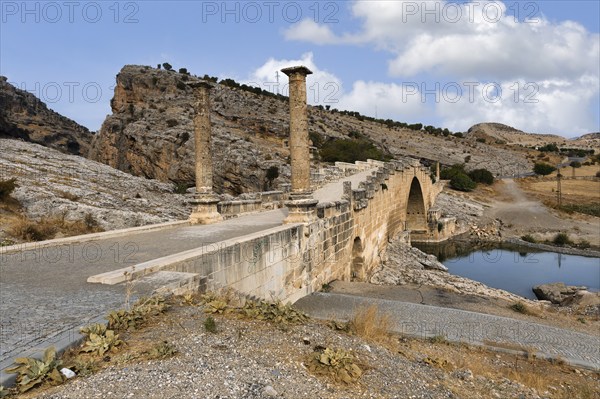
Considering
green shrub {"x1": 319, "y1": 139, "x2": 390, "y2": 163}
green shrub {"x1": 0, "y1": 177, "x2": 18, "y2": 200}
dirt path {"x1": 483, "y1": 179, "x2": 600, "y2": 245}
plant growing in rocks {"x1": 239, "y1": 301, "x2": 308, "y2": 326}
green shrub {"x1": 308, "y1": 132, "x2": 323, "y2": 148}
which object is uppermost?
green shrub {"x1": 308, "y1": 132, "x2": 323, "y2": 148}

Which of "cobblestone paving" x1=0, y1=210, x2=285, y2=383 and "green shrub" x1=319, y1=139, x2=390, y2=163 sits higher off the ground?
"green shrub" x1=319, y1=139, x2=390, y2=163

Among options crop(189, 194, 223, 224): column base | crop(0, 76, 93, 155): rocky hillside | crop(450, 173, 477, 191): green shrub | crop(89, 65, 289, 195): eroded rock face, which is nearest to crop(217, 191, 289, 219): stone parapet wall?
crop(189, 194, 223, 224): column base

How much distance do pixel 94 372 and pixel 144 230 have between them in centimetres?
720

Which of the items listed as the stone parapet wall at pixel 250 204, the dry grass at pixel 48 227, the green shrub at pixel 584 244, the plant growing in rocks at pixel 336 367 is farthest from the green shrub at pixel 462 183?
the plant growing in rocks at pixel 336 367

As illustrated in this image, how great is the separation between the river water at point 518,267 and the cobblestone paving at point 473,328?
999cm

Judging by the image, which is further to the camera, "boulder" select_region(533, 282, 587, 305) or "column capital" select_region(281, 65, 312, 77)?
"boulder" select_region(533, 282, 587, 305)

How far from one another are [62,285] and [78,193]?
12444 millimetres

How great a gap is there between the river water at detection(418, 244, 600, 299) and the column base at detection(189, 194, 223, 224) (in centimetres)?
1334

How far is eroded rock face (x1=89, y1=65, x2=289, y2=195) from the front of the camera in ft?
96.5

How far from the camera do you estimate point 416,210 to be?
3122 cm

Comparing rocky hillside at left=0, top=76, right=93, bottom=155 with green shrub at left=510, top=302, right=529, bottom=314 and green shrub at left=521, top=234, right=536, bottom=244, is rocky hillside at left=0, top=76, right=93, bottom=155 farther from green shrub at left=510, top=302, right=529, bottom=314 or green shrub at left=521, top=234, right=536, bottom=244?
green shrub at left=510, top=302, right=529, bottom=314

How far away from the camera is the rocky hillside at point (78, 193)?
14.1 m

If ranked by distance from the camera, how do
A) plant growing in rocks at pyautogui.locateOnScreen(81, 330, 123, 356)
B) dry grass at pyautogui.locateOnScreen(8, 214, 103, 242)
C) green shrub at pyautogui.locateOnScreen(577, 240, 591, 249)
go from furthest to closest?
green shrub at pyautogui.locateOnScreen(577, 240, 591, 249) < dry grass at pyautogui.locateOnScreen(8, 214, 103, 242) < plant growing in rocks at pyautogui.locateOnScreen(81, 330, 123, 356)

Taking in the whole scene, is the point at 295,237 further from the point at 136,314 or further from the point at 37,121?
the point at 37,121
